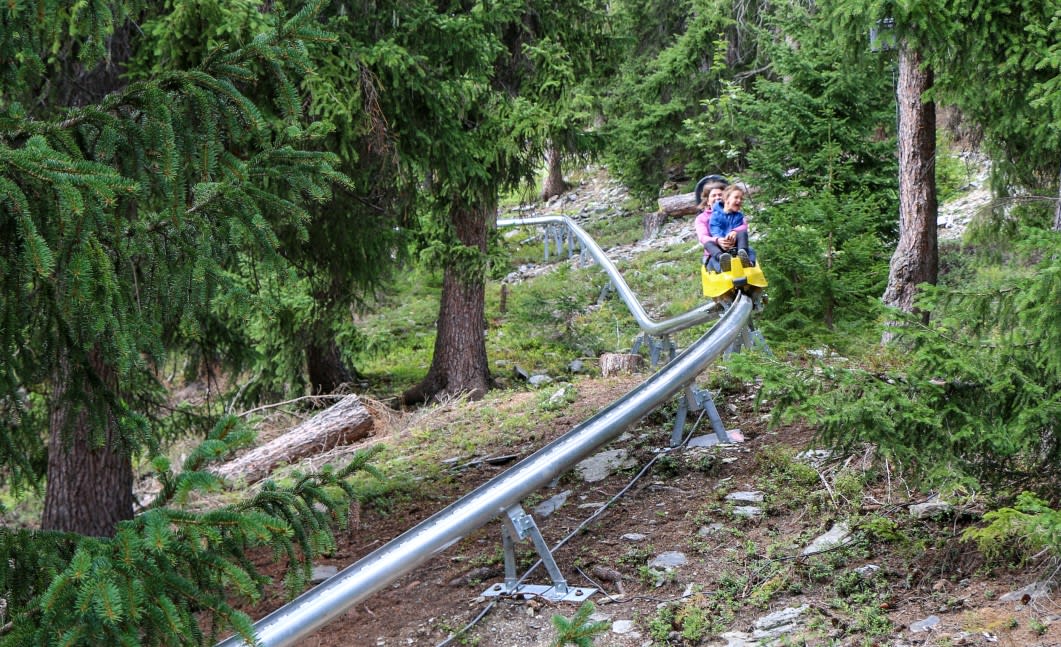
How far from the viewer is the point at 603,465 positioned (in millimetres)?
7918

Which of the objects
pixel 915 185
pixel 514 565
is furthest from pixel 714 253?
pixel 514 565

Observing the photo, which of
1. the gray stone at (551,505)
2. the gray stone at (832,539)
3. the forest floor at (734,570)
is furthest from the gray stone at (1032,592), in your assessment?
the gray stone at (551,505)

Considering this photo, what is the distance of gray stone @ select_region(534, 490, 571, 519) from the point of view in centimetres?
712

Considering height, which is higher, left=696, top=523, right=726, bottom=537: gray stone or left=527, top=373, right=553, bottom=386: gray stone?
left=696, top=523, right=726, bottom=537: gray stone

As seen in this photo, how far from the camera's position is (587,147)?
12609 mm

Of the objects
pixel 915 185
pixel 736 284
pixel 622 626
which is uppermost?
pixel 915 185

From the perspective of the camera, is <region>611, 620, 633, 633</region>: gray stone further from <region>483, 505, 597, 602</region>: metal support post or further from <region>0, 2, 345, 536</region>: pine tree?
<region>0, 2, 345, 536</region>: pine tree

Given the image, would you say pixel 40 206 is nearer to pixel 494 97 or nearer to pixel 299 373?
pixel 494 97

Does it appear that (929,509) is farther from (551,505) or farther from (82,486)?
(82,486)

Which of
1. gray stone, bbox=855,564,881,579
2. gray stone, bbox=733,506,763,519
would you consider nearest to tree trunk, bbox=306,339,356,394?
gray stone, bbox=733,506,763,519

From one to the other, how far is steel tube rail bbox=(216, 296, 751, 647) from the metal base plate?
643 millimetres

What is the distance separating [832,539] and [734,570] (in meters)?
0.66

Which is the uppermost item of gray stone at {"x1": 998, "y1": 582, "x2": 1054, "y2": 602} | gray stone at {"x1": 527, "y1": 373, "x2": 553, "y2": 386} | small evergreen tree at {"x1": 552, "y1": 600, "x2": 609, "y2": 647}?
small evergreen tree at {"x1": 552, "y1": 600, "x2": 609, "y2": 647}

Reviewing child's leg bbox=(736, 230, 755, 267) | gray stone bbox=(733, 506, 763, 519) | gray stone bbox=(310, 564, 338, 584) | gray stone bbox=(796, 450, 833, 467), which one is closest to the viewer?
gray stone bbox=(733, 506, 763, 519)
